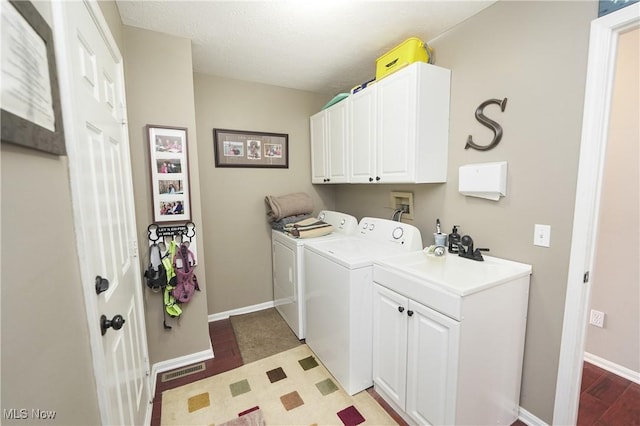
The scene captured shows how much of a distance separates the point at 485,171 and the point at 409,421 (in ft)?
5.19

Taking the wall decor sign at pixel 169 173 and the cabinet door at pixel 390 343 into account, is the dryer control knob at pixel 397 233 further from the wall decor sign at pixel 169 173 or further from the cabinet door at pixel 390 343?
the wall decor sign at pixel 169 173

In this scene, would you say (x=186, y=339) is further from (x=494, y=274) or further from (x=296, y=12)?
(x=296, y=12)

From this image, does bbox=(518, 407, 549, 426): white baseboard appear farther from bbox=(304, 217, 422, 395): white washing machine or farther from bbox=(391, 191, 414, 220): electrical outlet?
bbox=(391, 191, 414, 220): electrical outlet

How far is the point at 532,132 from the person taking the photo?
1482 millimetres

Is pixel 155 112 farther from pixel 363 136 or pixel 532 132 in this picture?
pixel 532 132

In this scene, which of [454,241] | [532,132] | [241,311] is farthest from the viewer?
[241,311]

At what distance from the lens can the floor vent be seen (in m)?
2.00

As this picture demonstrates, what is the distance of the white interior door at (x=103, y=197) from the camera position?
2.72 ft

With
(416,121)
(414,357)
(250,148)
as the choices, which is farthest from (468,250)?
(250,148)

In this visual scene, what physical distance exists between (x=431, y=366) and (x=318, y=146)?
7.50ft

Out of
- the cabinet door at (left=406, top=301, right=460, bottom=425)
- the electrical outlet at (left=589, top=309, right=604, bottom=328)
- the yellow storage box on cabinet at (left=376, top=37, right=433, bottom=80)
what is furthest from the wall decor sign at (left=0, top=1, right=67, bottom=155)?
the electrical outlet at (left=589, top=309, right=604, bottom=328)

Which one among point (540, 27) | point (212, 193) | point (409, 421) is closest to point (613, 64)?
point (540, 27)

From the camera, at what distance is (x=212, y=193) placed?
106 inches

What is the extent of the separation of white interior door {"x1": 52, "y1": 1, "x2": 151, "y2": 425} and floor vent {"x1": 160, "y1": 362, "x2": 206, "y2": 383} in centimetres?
33
